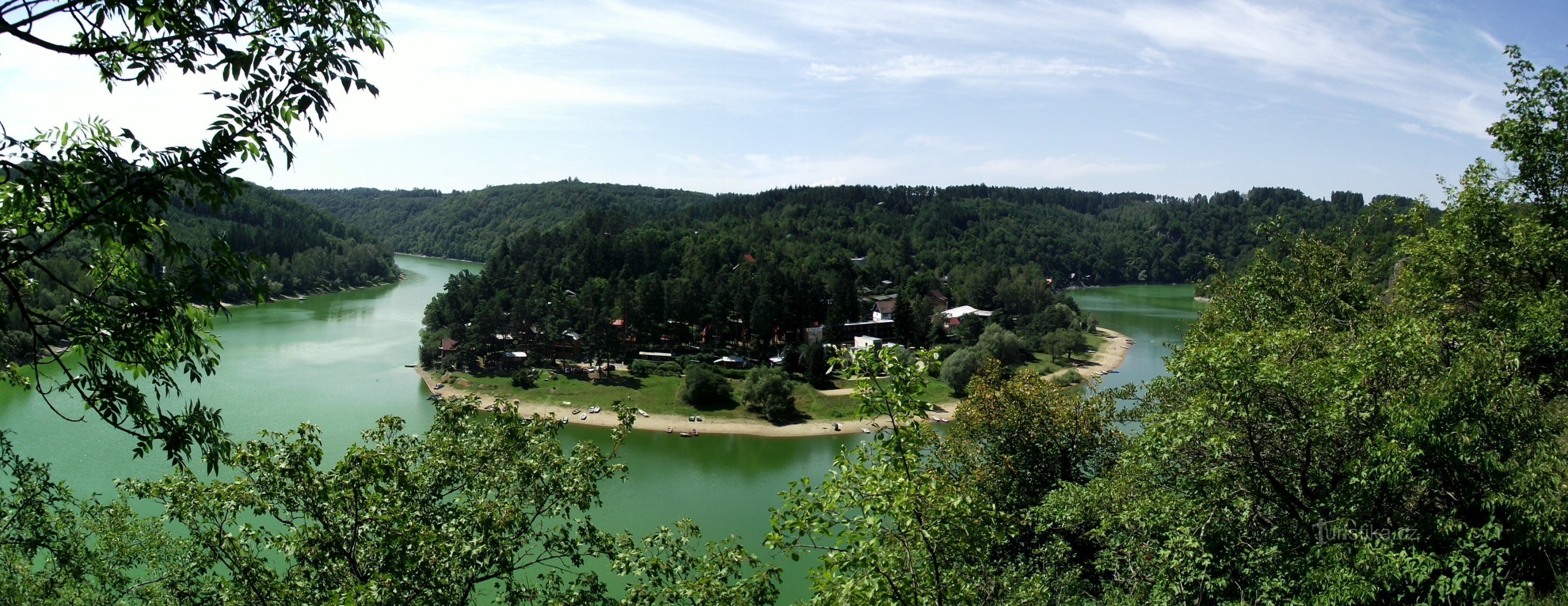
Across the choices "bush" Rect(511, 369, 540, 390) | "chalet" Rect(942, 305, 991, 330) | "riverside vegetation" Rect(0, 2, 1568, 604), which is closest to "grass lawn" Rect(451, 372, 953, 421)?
"bush" Rect(511, 369, 540, 390)

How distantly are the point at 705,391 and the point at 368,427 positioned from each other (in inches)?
472

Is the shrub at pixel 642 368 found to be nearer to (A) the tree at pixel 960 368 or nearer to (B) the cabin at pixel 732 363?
(B) the cabin at pixel 732 363

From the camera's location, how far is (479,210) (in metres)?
114

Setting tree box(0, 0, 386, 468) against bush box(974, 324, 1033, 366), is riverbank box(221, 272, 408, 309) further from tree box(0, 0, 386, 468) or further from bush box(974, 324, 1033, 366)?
tree box(0, 0, 386, 468)

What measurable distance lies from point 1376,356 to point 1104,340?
45.5 metres

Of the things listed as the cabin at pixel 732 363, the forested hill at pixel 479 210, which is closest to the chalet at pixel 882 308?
the cabin at pixel 732 363

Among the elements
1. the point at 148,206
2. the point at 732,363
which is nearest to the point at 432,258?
the point at 732,363

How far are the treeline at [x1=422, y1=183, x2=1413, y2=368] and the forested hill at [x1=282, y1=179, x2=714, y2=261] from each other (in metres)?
17.2

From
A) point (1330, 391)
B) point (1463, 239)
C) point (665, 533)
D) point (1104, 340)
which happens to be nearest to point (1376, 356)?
point (1330, 391)

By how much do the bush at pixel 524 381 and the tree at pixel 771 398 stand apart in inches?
367

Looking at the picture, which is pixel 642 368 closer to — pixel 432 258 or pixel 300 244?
pixel 300 244

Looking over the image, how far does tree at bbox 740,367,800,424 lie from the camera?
3180cm

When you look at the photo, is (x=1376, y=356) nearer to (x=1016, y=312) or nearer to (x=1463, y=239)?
(x=1463, y=239)

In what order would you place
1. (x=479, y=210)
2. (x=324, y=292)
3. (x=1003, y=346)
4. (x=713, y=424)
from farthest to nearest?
(x=479, y=210) → (x=324, y=292) → (x=1003, y=346) → (x=713, y=424)
